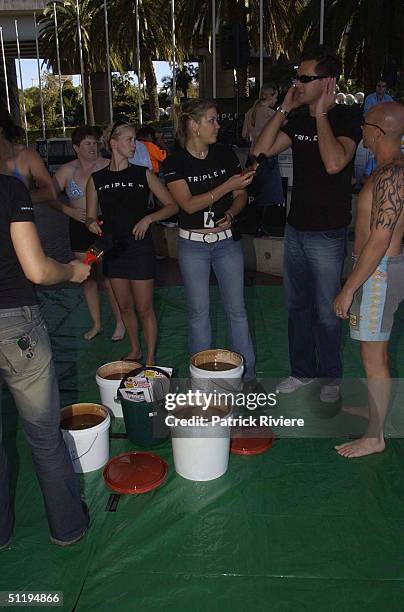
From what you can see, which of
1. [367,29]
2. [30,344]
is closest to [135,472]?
[30,344]

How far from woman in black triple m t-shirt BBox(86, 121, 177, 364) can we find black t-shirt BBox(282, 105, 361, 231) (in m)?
0.98

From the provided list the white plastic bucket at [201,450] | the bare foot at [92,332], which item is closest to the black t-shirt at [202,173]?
the white plastic bucket at [201,450]

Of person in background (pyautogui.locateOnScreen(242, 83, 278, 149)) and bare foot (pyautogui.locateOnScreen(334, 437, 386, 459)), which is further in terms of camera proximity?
person in background (pyautogui.locateOnScreen(242, 83, 278, 149))

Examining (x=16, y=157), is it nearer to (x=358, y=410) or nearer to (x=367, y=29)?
(x=358, y=410)

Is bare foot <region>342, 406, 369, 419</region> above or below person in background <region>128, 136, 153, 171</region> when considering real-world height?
below

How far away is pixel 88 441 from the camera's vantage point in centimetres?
317

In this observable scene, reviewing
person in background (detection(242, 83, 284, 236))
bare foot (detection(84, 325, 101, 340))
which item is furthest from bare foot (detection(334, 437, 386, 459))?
person in background (detection(242, 83, 284, 236))

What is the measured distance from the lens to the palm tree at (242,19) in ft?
67.1

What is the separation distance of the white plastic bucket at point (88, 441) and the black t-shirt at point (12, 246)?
108cm

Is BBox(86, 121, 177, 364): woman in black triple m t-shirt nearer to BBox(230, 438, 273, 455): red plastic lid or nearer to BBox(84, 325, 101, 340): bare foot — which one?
BBox(84, 325, 101, 340): bare foot

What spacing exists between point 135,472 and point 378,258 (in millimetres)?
1779

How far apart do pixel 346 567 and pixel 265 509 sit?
525 mm

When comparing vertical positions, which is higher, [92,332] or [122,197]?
[122,197]

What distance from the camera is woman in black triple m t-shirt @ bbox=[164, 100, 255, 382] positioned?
3527 millimetres
